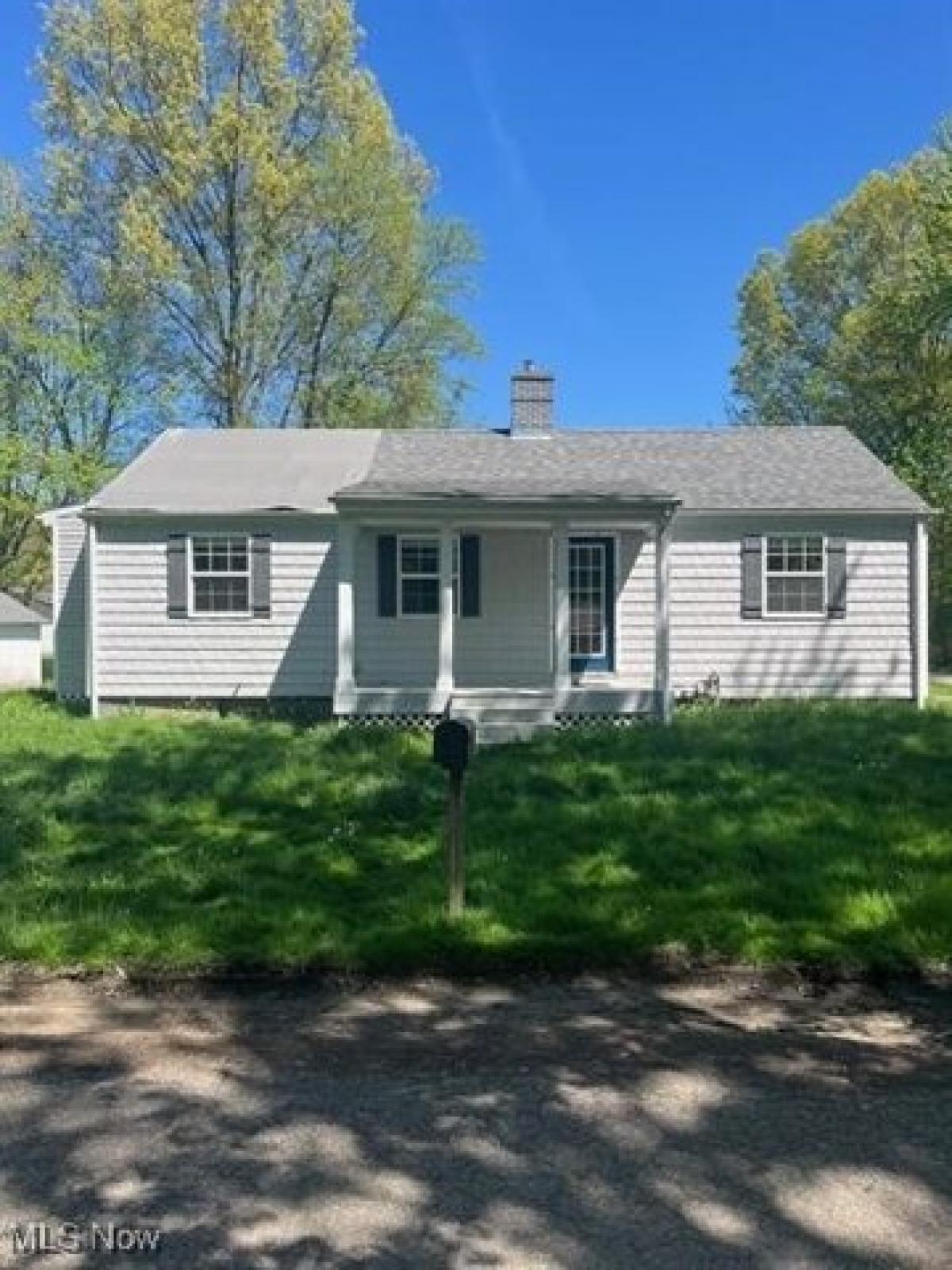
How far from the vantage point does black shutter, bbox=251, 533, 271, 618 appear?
16.1 metres

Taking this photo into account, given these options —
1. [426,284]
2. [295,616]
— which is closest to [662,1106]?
[295,616]

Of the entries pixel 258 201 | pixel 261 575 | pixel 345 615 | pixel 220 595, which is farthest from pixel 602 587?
pixel 258 201

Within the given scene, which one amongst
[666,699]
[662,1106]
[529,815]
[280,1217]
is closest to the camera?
[280,1217]

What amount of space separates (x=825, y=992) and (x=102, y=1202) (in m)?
3.02

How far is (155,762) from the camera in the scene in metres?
10.5

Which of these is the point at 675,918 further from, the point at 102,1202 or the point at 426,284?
the point at 426,284

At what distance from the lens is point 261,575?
16.1 meters

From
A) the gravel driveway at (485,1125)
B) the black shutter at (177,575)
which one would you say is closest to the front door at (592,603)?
the black shutter at (177,575)

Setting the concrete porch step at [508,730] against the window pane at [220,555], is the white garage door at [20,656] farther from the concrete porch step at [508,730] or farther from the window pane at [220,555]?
the concrete porch step at [508,730]

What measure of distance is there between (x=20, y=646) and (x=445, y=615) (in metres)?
11.6

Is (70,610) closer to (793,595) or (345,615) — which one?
(345,615)

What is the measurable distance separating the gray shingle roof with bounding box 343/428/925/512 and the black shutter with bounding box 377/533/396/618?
2.88 ft

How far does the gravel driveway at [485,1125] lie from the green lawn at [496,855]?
1.66ft

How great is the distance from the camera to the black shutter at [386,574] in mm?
16000
